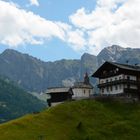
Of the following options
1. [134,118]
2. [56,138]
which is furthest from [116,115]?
[56,138]

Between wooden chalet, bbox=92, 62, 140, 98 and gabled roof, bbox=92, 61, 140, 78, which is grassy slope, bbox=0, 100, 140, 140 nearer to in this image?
wooden chalet, bbox=92, 62, 140, 98

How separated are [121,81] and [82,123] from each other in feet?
115

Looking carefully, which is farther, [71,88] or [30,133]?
[71,88]

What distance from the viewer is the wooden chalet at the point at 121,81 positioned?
15762 centimetres

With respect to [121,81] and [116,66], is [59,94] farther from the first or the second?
[121,81]

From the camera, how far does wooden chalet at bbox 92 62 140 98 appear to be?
158 metres

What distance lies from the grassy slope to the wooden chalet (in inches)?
520

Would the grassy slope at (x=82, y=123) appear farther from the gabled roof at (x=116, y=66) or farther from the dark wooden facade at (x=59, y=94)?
the dark wooden facade at (x=59, y=94)

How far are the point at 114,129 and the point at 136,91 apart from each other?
118 ft

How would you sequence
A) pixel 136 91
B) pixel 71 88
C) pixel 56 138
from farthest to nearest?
pixel 71 88
pixel 136 91
pixel 56 138

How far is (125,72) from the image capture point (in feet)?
526

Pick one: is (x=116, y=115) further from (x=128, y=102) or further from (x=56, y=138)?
(x=56, y=138)

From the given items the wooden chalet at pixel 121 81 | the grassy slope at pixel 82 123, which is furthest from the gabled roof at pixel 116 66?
the grassy slope at pixel 82 123

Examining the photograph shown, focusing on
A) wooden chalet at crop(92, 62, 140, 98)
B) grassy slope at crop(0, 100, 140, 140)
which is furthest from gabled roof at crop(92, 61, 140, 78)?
grassy slope at crop(0, 100, 140, 140)
